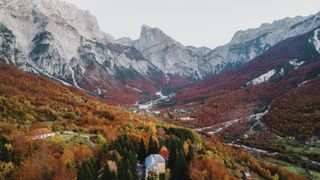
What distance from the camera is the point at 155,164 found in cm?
8819

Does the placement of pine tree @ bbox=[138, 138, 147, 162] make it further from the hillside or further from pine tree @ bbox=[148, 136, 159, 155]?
pine tree @ bbox=[148, 136, 159, 155]

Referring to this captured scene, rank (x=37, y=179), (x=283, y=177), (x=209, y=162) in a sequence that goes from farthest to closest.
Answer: (x=283, y=177)
(x=209, y=162)
(x=37, y=179)

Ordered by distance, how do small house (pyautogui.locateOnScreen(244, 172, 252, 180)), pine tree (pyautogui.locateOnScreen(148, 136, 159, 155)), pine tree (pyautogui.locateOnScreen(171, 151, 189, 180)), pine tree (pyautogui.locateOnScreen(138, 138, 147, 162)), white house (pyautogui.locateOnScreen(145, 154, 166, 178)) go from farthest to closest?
1. small house (pyautogui.locateOnScreen(244, 172, 252, 180))
2. pine tree (pyautogui.locateOnScreen(148, 136, 159, 155))
3. pine tree (pyautogui.locateOnScreen(138, 138, 147, 162))
4. pine tree (pyautogui.locateOnScreen(171, 151, 189, 180))
5. white house (pyautogui.locateOnScreen(145, 154, 166, 178))

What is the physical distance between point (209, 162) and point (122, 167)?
32.1 meters

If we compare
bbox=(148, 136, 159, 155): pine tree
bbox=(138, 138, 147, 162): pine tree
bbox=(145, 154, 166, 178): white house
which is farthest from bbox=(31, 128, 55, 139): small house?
bbox=(145, 154, 166, 178): white house

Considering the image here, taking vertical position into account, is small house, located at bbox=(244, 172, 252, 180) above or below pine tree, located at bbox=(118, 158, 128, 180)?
below

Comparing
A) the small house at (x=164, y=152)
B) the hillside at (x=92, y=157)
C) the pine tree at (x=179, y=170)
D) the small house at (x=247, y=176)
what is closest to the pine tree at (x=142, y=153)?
the hillside at (x=92, y=157)

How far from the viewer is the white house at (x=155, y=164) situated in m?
86.6

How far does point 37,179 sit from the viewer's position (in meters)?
80.0

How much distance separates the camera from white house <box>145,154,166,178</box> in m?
86.6

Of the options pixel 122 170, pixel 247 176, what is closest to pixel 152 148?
pixel 122 170

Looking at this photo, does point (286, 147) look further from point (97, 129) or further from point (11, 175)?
point (11, 175)

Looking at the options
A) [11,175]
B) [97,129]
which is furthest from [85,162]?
[97,129]

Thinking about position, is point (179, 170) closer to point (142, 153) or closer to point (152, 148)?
point (152, 148)
